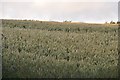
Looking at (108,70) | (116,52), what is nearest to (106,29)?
(116,52)

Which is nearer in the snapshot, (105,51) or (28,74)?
(28,74)

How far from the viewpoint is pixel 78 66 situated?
16016 mm

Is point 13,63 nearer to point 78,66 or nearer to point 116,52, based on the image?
point 78,66

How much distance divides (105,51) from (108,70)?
4.92 metres

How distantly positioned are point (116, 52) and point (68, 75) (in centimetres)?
667

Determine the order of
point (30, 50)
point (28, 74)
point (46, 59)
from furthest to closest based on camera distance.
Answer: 1. point (30, 50)
2. point (46, 59)
3. point (28, 74)

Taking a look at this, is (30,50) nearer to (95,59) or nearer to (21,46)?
(21,46)

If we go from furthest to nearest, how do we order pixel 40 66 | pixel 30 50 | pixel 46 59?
1. pixel 30 50
2. pixel 46 59
3. pixel 40 66

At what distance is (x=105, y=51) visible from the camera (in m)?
20.5

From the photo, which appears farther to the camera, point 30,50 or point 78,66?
point 30,50

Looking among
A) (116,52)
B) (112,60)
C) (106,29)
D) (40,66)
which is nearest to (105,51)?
(116,52)

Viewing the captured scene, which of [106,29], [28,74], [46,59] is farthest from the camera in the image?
[106,29]

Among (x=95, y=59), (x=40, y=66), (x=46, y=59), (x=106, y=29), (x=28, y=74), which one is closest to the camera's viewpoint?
(x=28, y=74)

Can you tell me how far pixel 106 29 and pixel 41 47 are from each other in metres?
19.3
